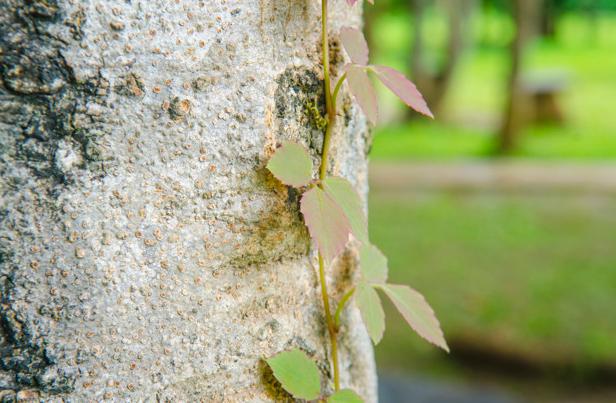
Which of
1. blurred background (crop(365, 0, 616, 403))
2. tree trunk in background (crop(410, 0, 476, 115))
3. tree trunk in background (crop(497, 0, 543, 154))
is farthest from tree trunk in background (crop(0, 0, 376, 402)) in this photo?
tree trunk in background (crop(410, 0, 476, 115))

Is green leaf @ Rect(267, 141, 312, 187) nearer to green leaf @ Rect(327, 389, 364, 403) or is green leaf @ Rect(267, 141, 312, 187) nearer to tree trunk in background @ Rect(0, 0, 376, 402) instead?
tree trunk in background @ Rect(0, 0, 376, 402)

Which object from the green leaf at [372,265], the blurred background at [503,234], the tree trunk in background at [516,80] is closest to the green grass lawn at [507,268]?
the blurred background at [503,234]

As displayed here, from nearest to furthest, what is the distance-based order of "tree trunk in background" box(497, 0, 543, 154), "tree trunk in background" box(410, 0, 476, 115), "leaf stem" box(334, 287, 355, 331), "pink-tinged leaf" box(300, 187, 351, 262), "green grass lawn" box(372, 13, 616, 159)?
"pink-tinged leaf" box(300, 187, 351, 262), "leaf stem" box(334, 287, 355, 331), "tree trunk in background" box(497, 0, 543, 154), "green grass lawn" box(372, 13, 616, 159), "tree trunk in background" box(410, 0, 476, 115)

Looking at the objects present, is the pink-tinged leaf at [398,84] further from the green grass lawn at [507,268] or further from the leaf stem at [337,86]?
the green grass lawn at [507,268]

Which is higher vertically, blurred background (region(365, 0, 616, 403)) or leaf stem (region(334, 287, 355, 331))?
leaf stem (region(334, 287, 355, 331))

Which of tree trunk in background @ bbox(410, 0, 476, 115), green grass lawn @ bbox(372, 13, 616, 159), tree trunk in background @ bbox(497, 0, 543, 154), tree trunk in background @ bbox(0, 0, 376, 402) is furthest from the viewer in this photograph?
tree trunk in background @ bbox(410, 0, 476, 115)

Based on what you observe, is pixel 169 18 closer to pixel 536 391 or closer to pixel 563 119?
pixel 536 391

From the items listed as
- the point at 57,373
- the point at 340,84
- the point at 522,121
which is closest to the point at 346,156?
the point at 340,84

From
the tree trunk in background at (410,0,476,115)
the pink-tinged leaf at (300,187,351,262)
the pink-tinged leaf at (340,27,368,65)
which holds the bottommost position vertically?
the tree trunk in background at (410,0,476,115)

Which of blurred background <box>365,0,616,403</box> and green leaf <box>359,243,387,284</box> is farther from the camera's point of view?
blurred background <box>365,0,616,403</box>
